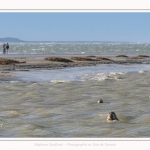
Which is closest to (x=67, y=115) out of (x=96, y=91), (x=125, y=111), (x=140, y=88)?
(x=125, y=111)

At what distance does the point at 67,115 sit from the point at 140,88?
5939 millimetres

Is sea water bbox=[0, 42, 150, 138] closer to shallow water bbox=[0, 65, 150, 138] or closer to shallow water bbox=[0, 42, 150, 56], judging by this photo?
shallow water bbox=[0, 65, 150, 138]

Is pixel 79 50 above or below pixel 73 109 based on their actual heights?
above

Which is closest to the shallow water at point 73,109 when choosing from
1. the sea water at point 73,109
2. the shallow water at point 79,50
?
the sea water at point 73,109

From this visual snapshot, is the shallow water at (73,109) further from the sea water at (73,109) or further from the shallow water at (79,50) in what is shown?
the shallow water at (79,50)

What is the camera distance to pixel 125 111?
1101cm

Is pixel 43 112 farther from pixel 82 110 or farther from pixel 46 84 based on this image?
pixel 46 84

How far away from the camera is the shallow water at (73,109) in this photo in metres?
8.88

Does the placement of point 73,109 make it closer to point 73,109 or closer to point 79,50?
point 73,109

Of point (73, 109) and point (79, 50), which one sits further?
point (79, 50)

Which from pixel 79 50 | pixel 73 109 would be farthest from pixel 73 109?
pixel 79 50

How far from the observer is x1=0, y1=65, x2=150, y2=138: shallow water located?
29.1 feet

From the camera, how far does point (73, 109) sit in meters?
11.4

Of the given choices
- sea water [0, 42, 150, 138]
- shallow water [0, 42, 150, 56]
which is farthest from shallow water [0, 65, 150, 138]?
shallow water [0, 42, 150, 56]
